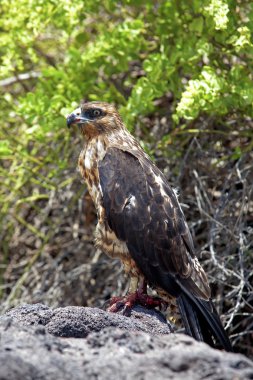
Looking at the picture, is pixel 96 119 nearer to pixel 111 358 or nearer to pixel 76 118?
pixel 76 118

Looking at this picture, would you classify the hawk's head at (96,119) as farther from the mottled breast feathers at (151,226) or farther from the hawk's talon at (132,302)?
the hawk's talon at (132,302)

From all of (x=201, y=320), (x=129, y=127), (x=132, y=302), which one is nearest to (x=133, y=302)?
(x=132, y=302)

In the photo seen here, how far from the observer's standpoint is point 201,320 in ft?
16.8

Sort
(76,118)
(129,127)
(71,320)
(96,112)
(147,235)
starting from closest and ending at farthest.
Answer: (71,320) < (147,235) < (76,118) < (96,112) < (129,127)

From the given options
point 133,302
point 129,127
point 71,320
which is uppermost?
point 129,127

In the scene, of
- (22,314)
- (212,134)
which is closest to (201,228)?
(212,134)

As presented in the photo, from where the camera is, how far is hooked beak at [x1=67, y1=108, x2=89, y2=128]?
5.82 m

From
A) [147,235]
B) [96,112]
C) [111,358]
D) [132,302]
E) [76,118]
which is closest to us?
[111,358]

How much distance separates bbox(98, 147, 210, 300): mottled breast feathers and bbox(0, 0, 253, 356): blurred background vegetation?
573 mm

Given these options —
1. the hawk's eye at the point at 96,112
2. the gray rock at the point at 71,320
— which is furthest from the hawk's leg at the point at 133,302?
the hawk's eye at the point at 96,112

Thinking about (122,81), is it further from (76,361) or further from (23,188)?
(76,361)

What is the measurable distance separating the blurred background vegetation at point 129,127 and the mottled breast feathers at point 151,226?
0.57 m

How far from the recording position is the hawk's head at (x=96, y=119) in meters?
5.90

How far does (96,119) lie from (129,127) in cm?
56
